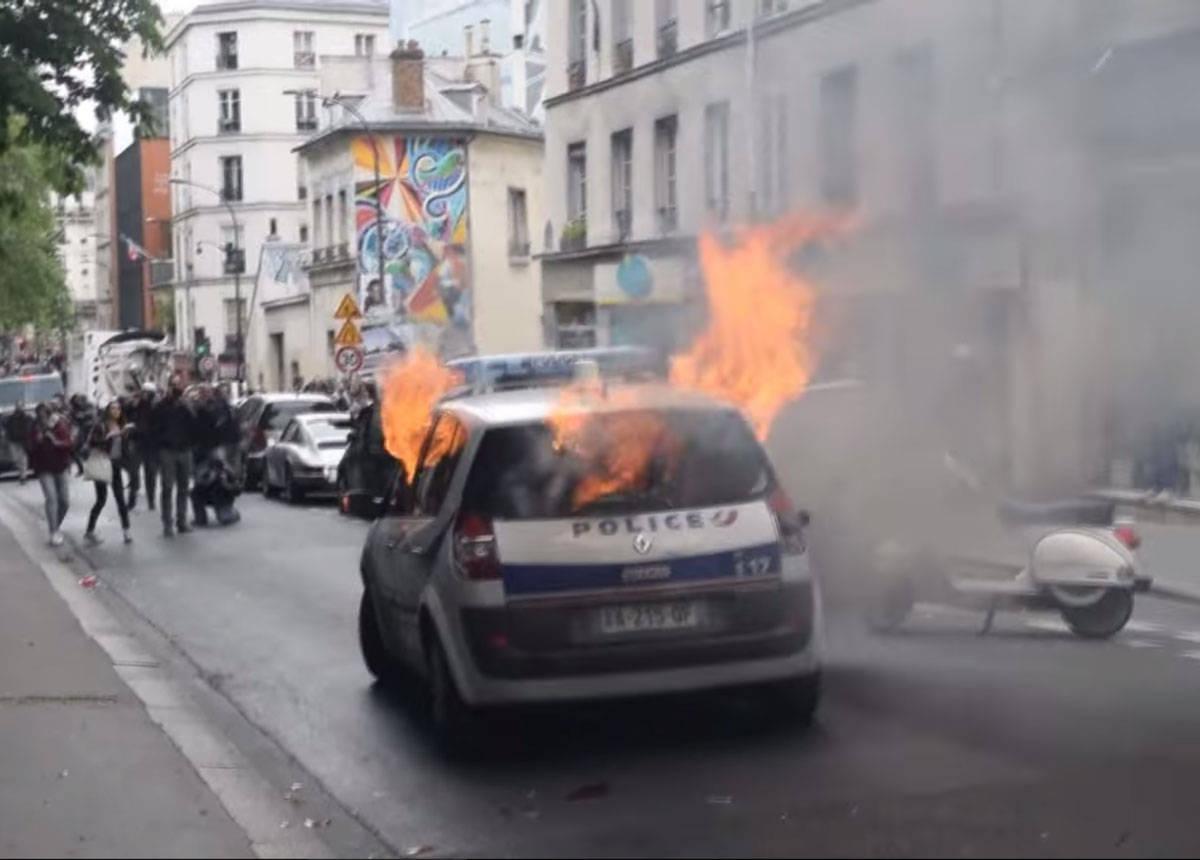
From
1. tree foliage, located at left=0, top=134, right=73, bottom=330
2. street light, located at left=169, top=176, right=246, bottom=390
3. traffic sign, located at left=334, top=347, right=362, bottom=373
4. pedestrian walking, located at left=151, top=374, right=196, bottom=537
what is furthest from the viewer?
street light, located at left=169, top=176, right=246, bottom=390

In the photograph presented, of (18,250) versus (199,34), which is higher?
(199,34)

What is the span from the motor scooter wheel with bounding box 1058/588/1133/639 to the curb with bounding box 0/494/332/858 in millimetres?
5357

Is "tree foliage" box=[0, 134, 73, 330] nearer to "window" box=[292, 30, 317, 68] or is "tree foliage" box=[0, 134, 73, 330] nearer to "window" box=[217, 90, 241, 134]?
"window" box=[217, 90, 241, 134]

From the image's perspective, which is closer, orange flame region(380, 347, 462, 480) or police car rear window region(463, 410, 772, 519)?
police car rear window region(463, 410, 772, 519)

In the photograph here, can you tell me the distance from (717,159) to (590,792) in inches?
153

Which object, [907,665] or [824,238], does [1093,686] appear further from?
[824,238]

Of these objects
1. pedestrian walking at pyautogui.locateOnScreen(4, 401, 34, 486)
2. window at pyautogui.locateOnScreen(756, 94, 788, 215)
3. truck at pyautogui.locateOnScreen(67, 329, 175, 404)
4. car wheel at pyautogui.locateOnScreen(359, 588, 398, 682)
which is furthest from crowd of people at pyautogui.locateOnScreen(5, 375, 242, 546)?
truck at pyautogui.locateOnScreen(67, 329, 175, 404)

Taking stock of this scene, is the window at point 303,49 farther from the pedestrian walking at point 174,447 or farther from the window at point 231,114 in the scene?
the pedestrian walking at point 174,447

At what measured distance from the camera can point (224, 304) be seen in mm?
80875

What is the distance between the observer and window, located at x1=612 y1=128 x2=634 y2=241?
1397 cm

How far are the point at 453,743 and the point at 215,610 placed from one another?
6871 mm

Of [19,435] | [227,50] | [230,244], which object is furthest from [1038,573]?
[227,50]

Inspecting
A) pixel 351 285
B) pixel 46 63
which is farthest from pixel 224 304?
pixel 46 63

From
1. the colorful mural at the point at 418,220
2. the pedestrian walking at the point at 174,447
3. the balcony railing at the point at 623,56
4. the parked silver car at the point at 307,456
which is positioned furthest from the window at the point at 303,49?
the balcony railing at the point at 623,56
